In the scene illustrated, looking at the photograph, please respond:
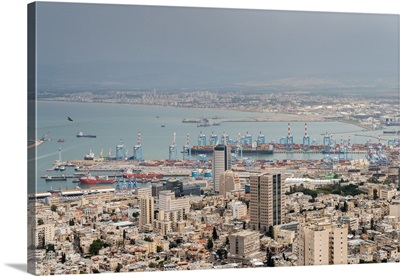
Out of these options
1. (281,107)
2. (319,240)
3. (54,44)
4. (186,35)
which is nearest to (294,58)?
(281,107)

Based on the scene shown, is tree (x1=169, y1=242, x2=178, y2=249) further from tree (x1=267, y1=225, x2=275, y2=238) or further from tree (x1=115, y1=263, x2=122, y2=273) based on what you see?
tree (x1=267, y1=225, x2=275, y2=238)

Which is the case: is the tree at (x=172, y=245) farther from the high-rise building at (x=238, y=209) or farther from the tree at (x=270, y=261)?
the tree at (x=270, y=261)

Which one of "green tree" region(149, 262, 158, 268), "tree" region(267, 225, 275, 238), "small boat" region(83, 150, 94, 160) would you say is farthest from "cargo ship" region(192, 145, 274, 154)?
"green tree" region(149, 262, 158, 268)

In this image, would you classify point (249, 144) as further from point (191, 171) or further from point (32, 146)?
point (32, 146)

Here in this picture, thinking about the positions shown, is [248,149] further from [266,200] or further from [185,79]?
[185,79]

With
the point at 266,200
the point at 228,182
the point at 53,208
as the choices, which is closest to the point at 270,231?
the point at 266,200
